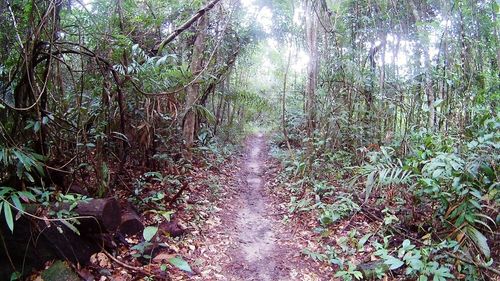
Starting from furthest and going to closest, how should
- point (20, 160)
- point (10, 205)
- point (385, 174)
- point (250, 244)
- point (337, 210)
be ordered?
point (337, 210)
point (250, 244)
point (385, 174)
point (20, 160)
point (10, 205)

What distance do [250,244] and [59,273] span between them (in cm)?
243

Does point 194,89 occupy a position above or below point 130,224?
above

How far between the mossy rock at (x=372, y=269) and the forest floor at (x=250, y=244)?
0.52 metres

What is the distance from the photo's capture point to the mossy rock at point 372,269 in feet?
12.0

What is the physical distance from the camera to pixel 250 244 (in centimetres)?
475

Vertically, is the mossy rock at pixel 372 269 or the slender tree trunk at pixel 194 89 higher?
the slender tree trunk at pixel 194 89

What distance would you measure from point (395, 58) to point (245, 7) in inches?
200

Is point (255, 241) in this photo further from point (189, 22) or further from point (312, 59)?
point (312, 59)

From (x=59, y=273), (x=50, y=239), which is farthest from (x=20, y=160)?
(x=59, y=273)

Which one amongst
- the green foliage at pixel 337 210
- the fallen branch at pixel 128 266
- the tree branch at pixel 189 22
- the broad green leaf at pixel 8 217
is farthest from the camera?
the tree branch at pixel 189 22

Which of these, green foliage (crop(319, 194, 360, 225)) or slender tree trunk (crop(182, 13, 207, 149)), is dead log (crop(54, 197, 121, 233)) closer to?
green foliage (crop(319, 194, 360, 225))

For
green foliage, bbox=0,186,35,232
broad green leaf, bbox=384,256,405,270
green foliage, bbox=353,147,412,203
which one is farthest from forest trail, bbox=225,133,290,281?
green foliage, bbox=0,186,35,232

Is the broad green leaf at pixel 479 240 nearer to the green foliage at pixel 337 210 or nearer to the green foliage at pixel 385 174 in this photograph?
the green foliage at pixel 385 174

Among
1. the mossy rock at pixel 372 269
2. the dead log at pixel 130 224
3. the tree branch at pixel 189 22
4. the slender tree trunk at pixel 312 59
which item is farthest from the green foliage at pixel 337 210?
the tree branch at pixel 189 22
